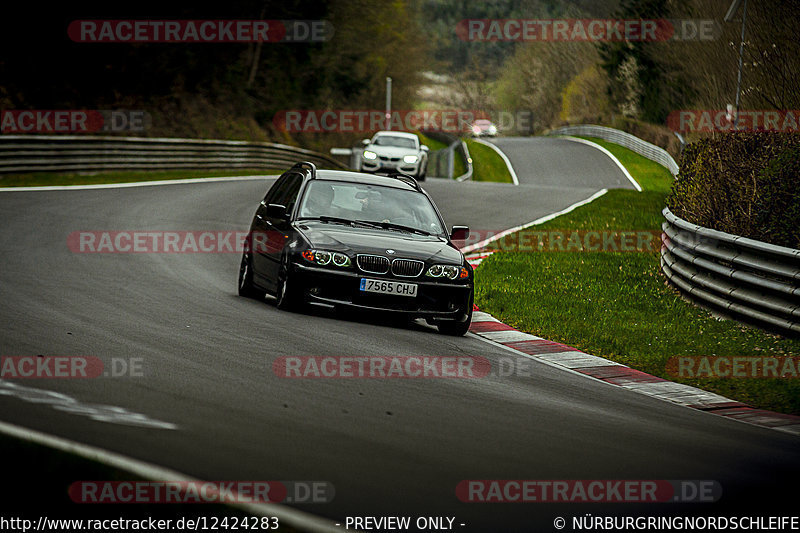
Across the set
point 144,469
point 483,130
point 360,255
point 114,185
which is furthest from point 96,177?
point 483,130

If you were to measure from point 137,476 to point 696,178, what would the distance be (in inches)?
485

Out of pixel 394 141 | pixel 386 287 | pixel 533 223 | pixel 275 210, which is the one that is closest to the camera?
pixel 386 287

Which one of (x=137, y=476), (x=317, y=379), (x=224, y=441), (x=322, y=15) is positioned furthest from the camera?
(x=322, y=15)

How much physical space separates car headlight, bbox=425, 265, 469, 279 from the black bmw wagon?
1cm

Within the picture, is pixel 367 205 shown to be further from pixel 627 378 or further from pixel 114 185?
pixel 114 185

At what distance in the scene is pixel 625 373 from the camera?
31.4 feet

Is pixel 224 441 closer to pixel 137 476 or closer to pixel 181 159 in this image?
pixel 137 476

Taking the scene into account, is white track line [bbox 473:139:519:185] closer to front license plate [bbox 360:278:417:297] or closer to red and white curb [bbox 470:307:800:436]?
red and white curb [bbox 470:307:800:436]

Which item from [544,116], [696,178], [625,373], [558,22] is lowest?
[625,373]

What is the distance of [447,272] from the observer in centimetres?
1073

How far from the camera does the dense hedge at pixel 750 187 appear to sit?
12.2 metres

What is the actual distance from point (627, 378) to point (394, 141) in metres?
27.5

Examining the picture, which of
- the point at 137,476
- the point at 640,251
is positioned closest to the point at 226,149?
the point at 640,251

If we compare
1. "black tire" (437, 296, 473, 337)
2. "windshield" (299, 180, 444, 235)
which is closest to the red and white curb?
"black tire" (437, 296, 473, 337)
